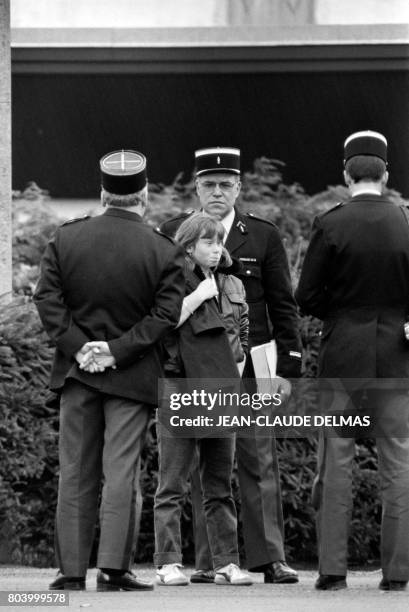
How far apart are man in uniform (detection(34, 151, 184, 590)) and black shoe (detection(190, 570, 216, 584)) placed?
0.65 m

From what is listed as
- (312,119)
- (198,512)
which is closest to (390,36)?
(312,119)

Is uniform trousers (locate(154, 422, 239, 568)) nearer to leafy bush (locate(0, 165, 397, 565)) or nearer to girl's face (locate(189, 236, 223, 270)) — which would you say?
leafy bush (locate(0, 165, 397, 565))

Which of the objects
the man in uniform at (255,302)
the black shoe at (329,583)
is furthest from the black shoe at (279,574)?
the black shoe at (329,583)

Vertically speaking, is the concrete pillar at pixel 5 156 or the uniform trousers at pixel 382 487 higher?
the concrete pillar at pixel 5 156

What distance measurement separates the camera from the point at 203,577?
7.02 meters

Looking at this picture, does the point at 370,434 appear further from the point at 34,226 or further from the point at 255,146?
the point at 255,146

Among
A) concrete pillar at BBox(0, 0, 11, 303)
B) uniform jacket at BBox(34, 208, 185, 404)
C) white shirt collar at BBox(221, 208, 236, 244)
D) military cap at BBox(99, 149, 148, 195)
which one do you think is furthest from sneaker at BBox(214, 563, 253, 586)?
concrete pillar at BBox(0, 0, 11, 303)

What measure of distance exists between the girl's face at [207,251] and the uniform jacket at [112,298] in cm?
33

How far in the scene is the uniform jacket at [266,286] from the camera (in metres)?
7.24

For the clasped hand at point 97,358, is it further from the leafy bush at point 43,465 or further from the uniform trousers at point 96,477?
the leafy bush at point 43,465

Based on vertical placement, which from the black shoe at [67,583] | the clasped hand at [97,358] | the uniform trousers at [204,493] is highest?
the clasped hand at [97,358]

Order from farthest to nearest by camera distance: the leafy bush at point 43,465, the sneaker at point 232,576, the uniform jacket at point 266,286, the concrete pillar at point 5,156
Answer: the concrete pillar at point 5,156 < the leafy bush at point 43,465 < the uniform jacket at point 266,286 < the sneaker at point 232,576

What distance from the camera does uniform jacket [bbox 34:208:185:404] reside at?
6391 millimetres

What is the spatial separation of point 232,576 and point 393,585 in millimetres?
745
